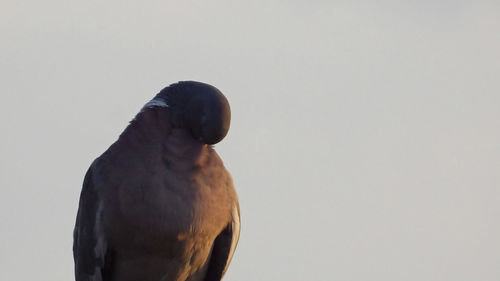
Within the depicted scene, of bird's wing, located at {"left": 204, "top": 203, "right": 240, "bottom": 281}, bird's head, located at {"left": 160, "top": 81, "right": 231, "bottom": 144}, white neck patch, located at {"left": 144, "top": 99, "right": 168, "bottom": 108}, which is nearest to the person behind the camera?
bird's head, located at {"left": 160, "top": 81, "right": 231, "bottom": 144}

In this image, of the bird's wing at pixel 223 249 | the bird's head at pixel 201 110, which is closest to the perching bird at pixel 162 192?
the bird's head at pixel 201 110

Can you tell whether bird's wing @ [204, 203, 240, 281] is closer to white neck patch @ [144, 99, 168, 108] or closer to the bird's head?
the bird's head

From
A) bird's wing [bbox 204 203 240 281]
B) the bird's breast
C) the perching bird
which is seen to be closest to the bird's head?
the perching bird

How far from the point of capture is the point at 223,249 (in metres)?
8.51

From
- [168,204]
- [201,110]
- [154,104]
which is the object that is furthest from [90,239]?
[201,110]

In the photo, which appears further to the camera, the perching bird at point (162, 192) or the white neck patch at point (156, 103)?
the white neck patch at point (156, 103)

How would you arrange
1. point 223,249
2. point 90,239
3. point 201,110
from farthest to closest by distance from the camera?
point 223,249, point 90,239, point 201,110

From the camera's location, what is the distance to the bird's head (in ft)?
24.6

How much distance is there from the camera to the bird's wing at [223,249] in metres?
8.42

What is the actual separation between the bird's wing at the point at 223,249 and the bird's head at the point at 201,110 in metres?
1.02

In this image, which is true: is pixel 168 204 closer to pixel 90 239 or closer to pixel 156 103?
pixel 156 103

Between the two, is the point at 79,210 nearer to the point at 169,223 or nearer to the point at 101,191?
the point at 101,191

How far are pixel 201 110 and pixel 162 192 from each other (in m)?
0.74

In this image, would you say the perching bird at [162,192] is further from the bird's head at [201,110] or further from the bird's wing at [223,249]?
the bird's wing at [223,249]
